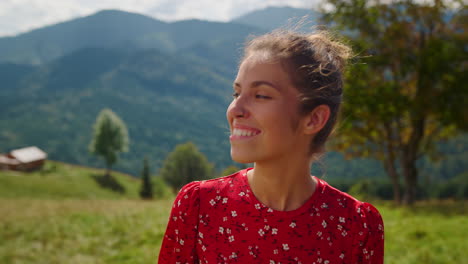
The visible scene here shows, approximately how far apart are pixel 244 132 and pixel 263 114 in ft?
0.47

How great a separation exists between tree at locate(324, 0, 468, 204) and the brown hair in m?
13.5

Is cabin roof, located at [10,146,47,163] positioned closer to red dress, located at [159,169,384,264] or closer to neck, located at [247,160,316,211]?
red dress, located at [159,169,384,264]

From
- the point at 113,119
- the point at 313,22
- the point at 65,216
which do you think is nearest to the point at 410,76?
the point at 65,216

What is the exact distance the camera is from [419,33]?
17453 millimetres

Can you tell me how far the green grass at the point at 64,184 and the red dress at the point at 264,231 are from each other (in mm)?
43793

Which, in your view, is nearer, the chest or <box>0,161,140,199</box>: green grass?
the chest

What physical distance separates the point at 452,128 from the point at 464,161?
13553 centimetres

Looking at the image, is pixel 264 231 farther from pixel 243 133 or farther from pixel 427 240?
pixel 427 240

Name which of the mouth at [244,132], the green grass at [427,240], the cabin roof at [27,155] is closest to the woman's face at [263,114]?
the mouth at [244,132]

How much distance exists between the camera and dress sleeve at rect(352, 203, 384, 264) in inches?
80.6

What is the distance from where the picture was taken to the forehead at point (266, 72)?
1963 mm

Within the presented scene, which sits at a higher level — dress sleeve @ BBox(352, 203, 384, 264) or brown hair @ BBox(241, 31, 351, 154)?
brown hair @ BBox(241, 31, 351, 154)

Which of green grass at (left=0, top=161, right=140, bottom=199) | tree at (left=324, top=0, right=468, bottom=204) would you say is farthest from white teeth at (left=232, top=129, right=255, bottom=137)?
green grass at (left=0, top=161, right=140, bottom=199)

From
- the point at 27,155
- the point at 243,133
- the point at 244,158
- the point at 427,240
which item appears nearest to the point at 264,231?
the point at 244,158
